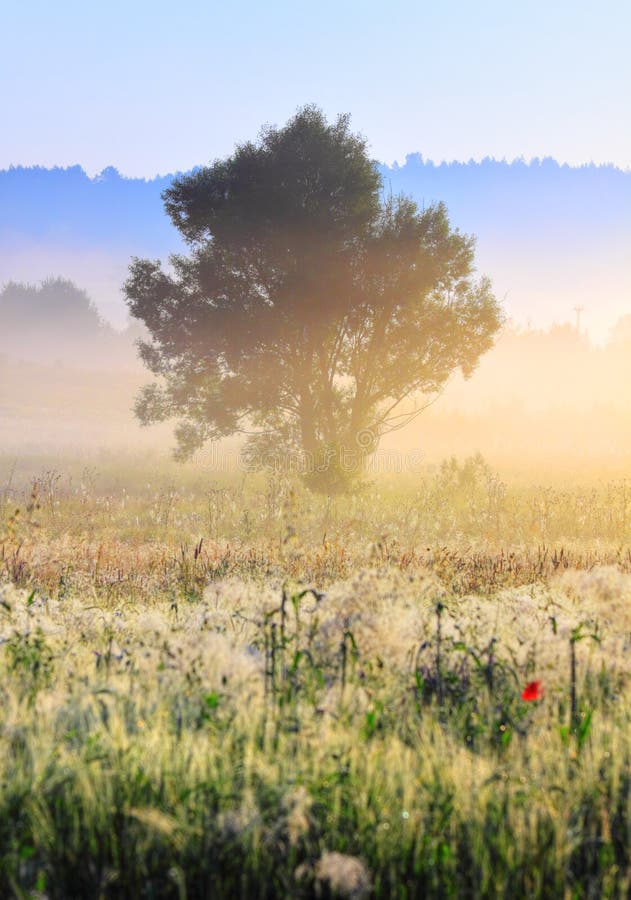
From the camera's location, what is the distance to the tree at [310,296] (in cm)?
2041

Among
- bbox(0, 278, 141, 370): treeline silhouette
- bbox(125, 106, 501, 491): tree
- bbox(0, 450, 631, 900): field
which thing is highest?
bbox(0, 278, 141, 370): treeline silhouette

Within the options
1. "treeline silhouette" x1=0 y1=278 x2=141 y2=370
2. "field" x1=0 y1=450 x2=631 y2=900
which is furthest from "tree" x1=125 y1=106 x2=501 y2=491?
"treeline silhouette" x1=0 y1=278 x2=141 y2=370

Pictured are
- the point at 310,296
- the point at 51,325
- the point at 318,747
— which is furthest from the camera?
the point at 51,325

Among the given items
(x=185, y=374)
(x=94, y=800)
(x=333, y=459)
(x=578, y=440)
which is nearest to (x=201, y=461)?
(x=185, y=374)

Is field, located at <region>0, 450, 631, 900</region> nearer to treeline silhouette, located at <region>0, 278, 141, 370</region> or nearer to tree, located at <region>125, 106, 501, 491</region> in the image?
tree, located at <region>125, 106, 501, 491</region>

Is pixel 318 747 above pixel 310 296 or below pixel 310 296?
below

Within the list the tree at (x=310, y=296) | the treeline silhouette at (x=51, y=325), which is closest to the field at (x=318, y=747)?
the tree at (x=310, y=296)

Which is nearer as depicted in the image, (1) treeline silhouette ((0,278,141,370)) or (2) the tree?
(2) the tree

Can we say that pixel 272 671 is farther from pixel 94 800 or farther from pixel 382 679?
pixel 94 800

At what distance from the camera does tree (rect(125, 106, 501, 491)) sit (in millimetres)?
20406

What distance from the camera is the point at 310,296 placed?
2020cm

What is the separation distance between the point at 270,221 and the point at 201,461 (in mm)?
13018

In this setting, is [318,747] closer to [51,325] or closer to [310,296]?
[310,296]

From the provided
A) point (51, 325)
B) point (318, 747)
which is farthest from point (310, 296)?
point (51, 325)
